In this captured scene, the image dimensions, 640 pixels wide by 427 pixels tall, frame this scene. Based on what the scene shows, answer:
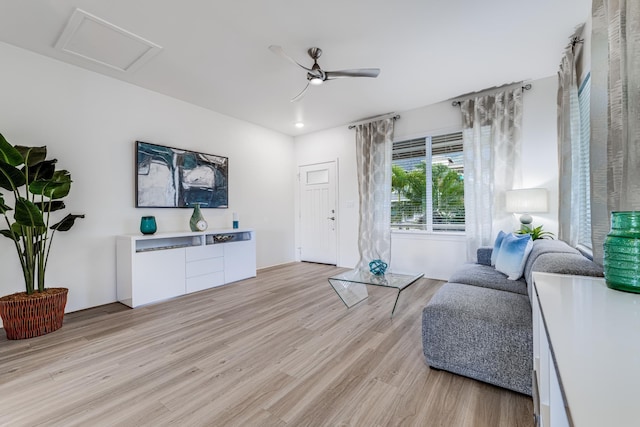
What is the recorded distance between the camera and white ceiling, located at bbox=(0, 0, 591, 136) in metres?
2.26

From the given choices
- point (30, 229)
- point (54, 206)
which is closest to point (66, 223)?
point (54, 206)

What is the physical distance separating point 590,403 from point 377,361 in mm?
1755

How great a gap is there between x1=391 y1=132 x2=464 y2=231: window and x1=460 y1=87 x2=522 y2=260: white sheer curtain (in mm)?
245

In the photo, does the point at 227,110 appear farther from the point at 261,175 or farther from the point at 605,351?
the point at 605,351

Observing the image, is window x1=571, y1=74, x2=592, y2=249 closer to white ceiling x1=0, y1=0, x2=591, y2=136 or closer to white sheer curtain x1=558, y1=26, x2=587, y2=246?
white sheer curtain x1=558, y1=26, x2=587, y2=246

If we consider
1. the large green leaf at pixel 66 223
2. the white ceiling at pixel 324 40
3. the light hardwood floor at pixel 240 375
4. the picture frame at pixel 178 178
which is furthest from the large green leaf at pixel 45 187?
the white ceiling at pixel 324 40

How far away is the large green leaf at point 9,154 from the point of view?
2.18 metres

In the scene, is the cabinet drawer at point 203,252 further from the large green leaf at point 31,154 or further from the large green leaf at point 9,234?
the large green leaf at point 31,154

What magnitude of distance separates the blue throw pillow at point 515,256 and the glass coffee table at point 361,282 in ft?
2.49

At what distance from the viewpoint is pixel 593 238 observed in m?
1.54

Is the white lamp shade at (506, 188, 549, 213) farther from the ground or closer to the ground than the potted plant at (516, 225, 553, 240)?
farther from the ground

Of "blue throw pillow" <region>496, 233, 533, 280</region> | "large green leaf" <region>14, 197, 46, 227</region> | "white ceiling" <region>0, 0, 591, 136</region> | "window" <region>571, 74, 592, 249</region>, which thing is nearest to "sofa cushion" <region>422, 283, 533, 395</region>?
"blue throw pillow" <region>496, 233, 533, 280</region>

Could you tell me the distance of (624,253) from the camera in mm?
1020

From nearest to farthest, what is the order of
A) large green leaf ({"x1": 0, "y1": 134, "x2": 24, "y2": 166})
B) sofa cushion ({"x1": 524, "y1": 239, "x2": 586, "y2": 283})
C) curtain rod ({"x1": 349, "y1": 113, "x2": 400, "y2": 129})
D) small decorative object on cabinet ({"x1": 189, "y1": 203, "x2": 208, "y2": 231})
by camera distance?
sofa cushion ({"x1": 524, "y1": 239, "x2": 586, "y2": 283}), large green leaf ({"x1": 0, "y1": 134, "x2": 24, "y2": 166}), small decorative object on cabinet ({"x1": 189, "y1": 203, "x2": 208, "y2": 231}), curtain rod ({"x1": 349, "y1": 113, "x2": 400, "y2": 129})
